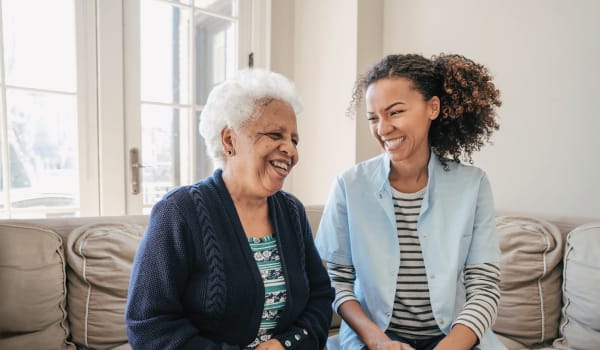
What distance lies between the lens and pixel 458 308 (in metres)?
1.18

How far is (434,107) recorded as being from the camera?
1.25 meters

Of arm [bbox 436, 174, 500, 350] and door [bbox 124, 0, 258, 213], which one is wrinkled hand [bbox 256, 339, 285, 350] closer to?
arm [bbox 436, 174, 500, 350]

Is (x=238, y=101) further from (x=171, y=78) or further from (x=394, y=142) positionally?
(x=171, y=78)

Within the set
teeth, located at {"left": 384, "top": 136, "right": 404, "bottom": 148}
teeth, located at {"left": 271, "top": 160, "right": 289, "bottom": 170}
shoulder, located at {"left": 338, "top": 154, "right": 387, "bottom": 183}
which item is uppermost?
teeth, located at {"left": 384, "top": 136, "right": 404, "bottom": 148}

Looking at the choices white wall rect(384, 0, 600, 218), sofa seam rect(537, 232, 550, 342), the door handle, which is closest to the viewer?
sofa seam rect(537, 232, 550, 342)

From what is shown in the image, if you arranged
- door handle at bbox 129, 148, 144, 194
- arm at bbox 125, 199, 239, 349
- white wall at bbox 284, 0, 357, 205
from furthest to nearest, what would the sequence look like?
1. white wall at bbox 284, 0, 357, 205
2. door handle at bbox 129, 148, 144, 194
3. arm at bbox 125, 199, 239, 349

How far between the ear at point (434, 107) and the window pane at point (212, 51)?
1.73 m

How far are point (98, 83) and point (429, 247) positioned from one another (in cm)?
194

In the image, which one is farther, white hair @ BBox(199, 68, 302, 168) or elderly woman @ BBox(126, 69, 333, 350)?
white hair @ BBox(199, 68, 302, 168)

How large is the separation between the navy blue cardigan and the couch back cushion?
37.9 inches

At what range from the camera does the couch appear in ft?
4.36

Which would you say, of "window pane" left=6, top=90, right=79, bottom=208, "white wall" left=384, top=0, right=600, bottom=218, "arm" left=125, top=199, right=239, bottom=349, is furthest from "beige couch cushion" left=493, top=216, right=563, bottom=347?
"window pane" left=6, top=90, right=79, bottom=208

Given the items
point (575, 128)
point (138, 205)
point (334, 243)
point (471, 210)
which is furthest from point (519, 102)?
point (138, 205)

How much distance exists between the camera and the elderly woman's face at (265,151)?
42.7 inches
